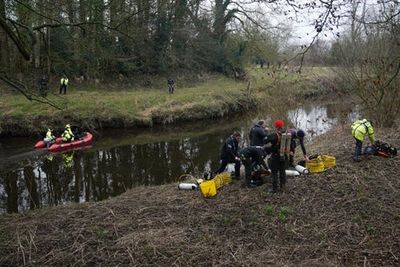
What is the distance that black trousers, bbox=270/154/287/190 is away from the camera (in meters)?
9.76

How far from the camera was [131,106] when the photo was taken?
27.0 meters

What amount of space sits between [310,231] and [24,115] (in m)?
19.9

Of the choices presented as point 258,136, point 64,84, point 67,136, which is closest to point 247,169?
point 258,136

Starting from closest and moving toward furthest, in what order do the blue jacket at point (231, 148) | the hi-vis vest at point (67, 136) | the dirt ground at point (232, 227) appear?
1. the dirt ground at point (232, 227)
2. the blue jacket at point (231, 148)
3. the hi-vis vest at point (67, 136)

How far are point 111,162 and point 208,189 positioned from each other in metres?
9.92

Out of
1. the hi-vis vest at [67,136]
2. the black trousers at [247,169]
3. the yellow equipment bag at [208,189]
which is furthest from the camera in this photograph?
the hi-vis vest at [67,136]

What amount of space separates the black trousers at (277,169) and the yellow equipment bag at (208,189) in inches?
55.8

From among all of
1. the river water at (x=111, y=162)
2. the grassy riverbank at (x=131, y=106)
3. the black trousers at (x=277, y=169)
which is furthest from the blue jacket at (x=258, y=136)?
the grassy riverbank at (x=131, y=106)

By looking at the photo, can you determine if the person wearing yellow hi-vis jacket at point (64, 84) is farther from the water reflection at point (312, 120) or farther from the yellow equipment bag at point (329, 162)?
the yellow equipment bag at point (329, 162)

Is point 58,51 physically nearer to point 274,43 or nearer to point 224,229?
point 274,43

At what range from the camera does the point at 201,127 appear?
27047 mm

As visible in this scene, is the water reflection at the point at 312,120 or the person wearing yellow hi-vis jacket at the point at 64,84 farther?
the person wearing yellow hi-vis jacket at the point at 64,84

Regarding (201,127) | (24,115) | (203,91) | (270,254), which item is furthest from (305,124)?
(270,254)

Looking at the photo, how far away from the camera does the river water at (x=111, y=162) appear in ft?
48.4
